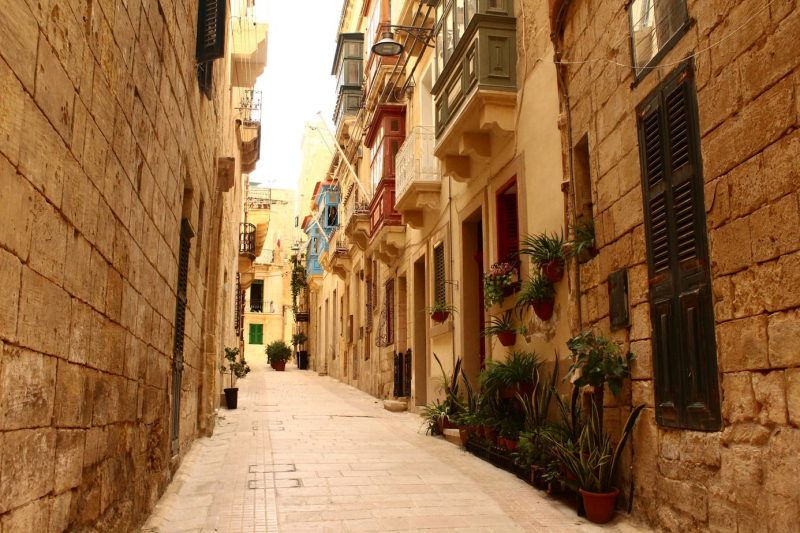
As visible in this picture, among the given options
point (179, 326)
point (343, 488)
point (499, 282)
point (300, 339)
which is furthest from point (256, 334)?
point (343, 488)

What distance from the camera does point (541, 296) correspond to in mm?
7887

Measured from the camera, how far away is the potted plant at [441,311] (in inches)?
472

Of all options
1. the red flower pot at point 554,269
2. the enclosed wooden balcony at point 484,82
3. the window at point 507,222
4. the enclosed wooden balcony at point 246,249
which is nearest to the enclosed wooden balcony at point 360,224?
the enclosed wooden balcony at point 246,249

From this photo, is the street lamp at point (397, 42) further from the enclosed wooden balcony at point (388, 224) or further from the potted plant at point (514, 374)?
the potted plant at point (514, 374)

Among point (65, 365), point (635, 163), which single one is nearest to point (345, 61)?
point (635, 163)

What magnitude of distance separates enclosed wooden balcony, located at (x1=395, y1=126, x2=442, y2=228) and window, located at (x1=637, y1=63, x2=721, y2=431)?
24.9 ft

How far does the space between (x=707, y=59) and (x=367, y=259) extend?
16944 millimetres

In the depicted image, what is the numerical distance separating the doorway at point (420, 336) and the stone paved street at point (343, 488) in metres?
3.08

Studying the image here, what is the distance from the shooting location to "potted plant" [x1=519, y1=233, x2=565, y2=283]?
25.1 ft

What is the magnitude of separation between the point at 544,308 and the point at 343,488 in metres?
2.86

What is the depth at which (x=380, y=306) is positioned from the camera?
1927cm

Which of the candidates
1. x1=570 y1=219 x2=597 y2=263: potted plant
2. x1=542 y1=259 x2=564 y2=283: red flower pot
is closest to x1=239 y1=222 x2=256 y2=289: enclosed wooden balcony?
x1=542 y1=259 x2=564 y2=283: red flower pot

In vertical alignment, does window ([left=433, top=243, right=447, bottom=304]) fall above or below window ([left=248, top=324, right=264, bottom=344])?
below

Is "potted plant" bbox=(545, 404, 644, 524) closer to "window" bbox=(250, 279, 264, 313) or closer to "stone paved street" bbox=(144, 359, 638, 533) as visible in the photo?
"stone paved street" bbox=(144, 359, 638, 533)
